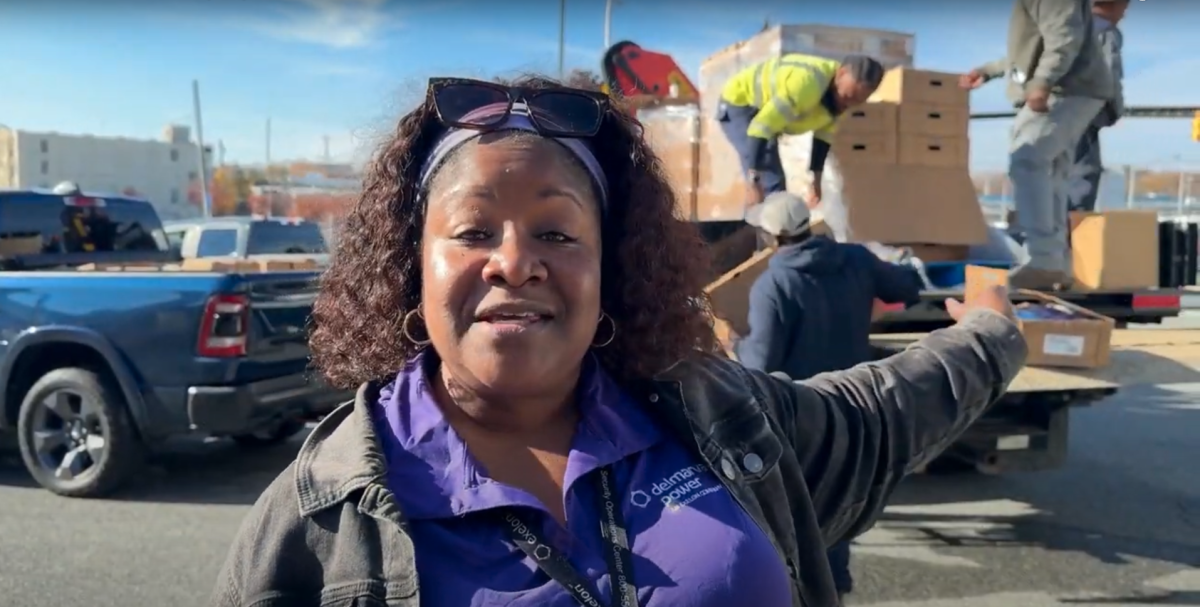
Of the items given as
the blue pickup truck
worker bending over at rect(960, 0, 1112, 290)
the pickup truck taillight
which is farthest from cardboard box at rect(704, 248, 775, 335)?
the pickup truck taillight

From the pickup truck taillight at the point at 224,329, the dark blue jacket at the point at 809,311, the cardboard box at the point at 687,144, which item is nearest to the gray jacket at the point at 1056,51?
the dark blue jacket at the point at 809,311

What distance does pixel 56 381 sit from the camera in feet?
21.3

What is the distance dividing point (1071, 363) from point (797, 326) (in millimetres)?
1253

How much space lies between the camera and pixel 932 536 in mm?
5730

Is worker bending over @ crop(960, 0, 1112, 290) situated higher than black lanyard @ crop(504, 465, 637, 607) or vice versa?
worker bending over @ crop(960, 0, 1112, 290)

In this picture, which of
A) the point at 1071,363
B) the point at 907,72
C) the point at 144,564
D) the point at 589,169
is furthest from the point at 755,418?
the point at 907,72

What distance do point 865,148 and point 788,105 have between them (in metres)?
0.59

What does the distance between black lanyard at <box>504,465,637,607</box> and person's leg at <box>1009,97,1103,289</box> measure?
14.5 feet

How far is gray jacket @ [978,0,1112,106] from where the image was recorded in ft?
17.7

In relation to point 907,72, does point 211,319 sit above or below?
below

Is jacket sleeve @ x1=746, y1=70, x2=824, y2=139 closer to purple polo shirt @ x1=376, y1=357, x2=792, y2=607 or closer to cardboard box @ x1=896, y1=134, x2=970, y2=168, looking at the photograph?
cardboard box @ x1=896, y1=134, x2=970, y2=168

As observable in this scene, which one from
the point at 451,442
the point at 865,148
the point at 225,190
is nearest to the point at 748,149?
the point at 865,148

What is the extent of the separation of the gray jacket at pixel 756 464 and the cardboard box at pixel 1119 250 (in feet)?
11.9

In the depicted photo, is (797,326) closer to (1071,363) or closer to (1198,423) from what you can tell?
(1071,363)
